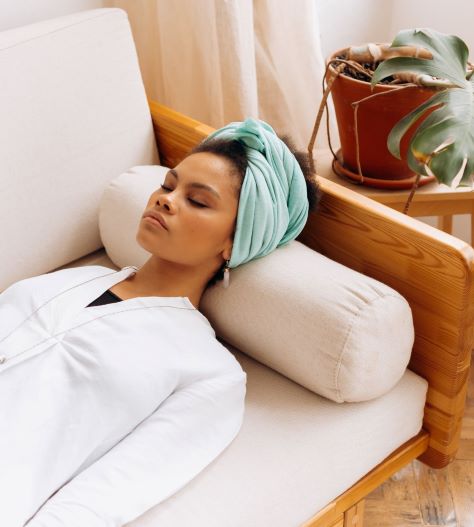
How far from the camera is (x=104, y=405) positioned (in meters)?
1.10

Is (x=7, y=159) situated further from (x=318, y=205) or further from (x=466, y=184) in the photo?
(x=466, y=184)

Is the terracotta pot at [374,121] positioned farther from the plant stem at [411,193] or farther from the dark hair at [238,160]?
the dark hair at [238,160]

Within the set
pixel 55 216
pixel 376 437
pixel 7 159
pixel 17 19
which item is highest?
pixel 17 19

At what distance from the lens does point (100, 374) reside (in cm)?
110

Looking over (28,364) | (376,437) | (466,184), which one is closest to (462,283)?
(466,184)

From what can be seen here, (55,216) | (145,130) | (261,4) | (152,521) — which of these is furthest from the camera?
(261,4)

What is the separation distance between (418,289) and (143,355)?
1.48 ft

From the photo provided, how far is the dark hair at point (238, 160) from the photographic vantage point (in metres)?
1.24

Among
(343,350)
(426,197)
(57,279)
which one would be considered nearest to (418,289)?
(343,350)

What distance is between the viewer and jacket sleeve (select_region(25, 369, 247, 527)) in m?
0.99

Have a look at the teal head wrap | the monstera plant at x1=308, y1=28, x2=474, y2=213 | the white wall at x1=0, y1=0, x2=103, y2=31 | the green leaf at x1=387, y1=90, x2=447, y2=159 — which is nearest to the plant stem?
the monstera plant at x1=308, y1=28, x2=474, y2=213

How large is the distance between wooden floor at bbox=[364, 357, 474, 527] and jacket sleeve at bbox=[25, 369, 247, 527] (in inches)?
21.9

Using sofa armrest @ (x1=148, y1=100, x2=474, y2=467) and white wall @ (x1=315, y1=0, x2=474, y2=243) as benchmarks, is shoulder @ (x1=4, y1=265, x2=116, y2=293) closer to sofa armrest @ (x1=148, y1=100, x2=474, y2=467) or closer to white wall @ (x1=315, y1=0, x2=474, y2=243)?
sofa armrest @ (x1=148, y1=100, x2=474, y2=467)

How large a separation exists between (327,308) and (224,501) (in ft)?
1.06
